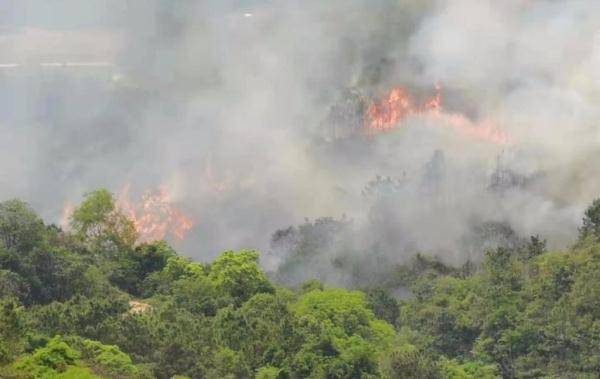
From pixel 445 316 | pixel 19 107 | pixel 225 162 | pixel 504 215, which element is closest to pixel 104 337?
pixel 445 316

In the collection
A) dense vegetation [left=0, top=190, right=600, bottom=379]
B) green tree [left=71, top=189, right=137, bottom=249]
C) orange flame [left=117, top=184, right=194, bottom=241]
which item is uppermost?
orange flame [left=117, top=184, right=194, bottom=241]

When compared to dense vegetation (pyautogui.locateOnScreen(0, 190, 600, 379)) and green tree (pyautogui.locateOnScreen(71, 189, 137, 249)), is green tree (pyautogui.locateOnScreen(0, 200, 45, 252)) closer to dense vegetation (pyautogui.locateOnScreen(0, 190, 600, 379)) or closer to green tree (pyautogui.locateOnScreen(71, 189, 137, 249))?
dense vegetation (pyautogui.locateOnScreen(0, 190, 600, 379))

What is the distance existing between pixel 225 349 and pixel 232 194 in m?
69.6

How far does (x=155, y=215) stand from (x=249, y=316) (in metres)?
58.0

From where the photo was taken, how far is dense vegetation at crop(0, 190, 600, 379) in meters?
37.9

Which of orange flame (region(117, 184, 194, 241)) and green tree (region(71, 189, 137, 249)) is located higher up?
orange flame (region(117, 184, 194, 241))

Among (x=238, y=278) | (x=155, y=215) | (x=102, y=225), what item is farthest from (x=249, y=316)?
(x=155, y=215)

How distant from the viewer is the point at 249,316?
153 ft

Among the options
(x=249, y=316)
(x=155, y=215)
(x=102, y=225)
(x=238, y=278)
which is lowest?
(x=249, y=316)

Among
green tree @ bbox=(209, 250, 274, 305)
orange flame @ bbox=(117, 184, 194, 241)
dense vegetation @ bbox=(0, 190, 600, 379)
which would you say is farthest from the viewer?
orange flame @ bbox=(117, 184, 194, 241)

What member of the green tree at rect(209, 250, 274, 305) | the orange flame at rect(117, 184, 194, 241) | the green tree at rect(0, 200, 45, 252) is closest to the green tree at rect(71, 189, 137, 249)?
the green tree at rect(209, 250, 274, 305)

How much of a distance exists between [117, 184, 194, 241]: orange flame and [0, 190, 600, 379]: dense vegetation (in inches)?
1288

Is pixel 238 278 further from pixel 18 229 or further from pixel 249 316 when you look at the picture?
pixel 18 229

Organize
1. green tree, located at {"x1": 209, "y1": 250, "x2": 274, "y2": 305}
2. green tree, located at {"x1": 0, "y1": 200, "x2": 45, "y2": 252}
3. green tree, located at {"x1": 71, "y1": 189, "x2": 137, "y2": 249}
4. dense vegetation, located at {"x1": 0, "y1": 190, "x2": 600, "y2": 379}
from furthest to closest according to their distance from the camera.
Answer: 1. green tree, located at {"x1": 71, "y1": 189, "x2": 137, "y2": 249}
2. green tree, located at {"x1": 209, "y1": 250, "x2": 274, "y2": 305}
3. green tree, located at {"x1": 0, "y1": 200, "x2": 45, "y2": 252}
4. dense vegetation, located at {"x1": 0, "y1": 190, "x2": 600, "y2": 379}
